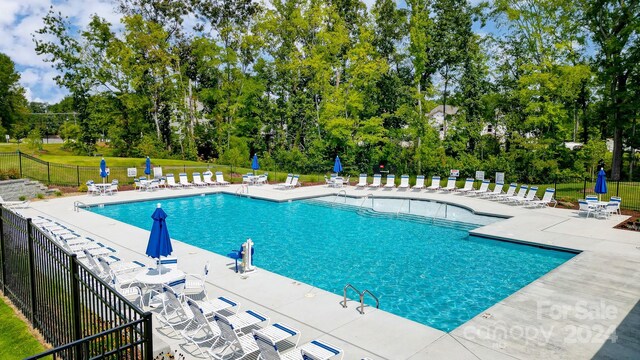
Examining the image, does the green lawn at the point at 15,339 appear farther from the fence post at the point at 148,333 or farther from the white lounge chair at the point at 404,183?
the white lounge chair at the point at 404,183

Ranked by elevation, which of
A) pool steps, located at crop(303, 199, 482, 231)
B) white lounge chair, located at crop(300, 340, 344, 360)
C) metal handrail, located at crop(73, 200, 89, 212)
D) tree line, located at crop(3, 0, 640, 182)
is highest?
tree line, located at crop(3, 0, 640, 182)

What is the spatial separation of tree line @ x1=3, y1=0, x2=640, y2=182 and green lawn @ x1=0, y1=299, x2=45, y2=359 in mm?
28964

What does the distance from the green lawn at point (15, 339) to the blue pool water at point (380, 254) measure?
5826mm

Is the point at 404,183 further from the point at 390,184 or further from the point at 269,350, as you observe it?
the point at 269,350

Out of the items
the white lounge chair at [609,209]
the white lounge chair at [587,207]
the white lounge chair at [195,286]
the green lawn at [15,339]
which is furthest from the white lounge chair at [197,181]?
the white lounge chair at [609,209]

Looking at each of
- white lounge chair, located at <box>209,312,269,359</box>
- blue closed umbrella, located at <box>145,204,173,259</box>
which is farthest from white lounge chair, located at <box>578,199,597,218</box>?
blue closed umbrella, located at <box>145,204,173,259</box>

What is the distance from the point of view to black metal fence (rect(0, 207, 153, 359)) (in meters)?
5.57

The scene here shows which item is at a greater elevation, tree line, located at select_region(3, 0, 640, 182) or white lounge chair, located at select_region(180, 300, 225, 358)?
tree line, located at select_region(3, 0, 640, 182)

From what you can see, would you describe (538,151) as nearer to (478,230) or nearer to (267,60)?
(478,230)

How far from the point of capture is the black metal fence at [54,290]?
5566mm

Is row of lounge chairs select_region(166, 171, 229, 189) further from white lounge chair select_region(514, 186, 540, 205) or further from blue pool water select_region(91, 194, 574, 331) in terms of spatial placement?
white lounge chair select_region(514, 186, 540, 205)

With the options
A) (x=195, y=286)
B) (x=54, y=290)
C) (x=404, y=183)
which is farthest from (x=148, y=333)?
(x=404, y=183)

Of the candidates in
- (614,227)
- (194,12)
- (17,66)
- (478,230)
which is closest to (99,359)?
(478,230)

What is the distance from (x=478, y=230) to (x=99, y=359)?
1371 centimetres
